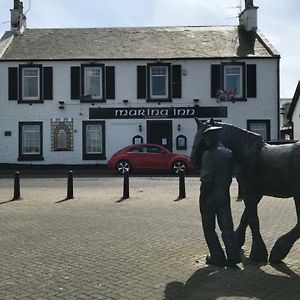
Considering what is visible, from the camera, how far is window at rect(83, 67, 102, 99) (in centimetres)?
3028

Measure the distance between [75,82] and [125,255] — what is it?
23647 millimetres

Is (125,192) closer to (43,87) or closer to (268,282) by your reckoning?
(268,282)

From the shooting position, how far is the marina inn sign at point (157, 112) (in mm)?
29859

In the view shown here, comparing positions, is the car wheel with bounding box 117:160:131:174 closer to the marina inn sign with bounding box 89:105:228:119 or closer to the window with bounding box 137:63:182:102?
the marina inn sign with bounding box 89:105:228:119

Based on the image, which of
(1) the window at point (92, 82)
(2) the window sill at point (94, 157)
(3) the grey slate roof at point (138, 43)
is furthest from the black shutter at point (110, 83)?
(2) the window sill at point (94, 157)

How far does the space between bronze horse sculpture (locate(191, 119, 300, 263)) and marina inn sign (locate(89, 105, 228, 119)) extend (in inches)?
895

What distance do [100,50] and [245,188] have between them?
25.2 meters

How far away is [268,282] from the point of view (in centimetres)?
614

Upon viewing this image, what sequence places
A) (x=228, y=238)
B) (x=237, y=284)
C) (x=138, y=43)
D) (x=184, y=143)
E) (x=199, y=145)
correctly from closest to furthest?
(x=237, y=284) → (x=228, y=238) → (x=199, y=145) → (x=184, y=143) → (x=138, y=43)

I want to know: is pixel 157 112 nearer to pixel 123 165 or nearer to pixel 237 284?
pixel 123 165

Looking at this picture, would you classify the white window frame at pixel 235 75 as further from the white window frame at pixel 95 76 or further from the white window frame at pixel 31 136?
the white window frame at pixel 31 136

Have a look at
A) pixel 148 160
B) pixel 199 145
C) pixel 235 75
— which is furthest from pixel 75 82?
pixel 199 145

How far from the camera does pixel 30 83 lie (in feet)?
99.9

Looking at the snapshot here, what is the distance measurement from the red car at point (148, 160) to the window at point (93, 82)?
5825 millimetres
